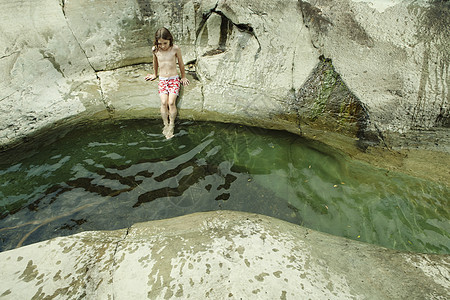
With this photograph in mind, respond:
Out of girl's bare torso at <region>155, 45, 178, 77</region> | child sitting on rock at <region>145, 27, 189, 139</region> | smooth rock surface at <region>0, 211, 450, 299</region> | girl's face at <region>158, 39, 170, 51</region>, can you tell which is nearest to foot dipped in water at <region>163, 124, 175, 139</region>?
child sitting on rock at <region>145, 27, 189, 139</region>

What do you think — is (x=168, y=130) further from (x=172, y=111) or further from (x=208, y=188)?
(x=208, y=188)

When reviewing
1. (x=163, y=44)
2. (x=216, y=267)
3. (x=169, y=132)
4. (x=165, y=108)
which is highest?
(x=163, y=44)

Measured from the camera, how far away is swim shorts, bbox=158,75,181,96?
3.95 meters

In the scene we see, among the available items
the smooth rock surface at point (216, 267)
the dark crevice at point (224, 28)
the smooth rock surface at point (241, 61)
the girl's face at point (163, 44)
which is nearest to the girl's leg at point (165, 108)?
the smooth rock surface at point (241, 61)

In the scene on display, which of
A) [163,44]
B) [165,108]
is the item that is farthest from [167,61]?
[165,108]

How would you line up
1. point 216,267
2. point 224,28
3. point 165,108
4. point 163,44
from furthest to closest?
point 224,28 < point 165,108 < point 163,44 < point 216,267

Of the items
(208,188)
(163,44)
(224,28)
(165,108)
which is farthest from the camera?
(224,28)

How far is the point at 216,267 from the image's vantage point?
179cm

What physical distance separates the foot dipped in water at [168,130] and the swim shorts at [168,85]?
0.49 m

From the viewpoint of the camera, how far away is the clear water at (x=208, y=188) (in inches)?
108

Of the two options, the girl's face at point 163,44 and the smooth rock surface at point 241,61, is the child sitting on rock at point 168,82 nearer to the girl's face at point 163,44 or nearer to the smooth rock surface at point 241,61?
the girl's face at point 163,44

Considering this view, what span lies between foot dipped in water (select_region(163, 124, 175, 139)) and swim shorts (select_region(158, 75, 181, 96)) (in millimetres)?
487

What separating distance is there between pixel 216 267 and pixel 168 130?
2.48 m

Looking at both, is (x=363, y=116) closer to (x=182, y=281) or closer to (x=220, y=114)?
(x=220, y=114)
